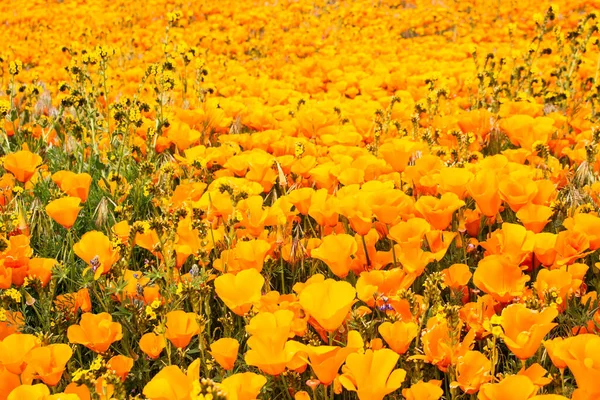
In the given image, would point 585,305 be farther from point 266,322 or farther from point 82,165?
point 82,165

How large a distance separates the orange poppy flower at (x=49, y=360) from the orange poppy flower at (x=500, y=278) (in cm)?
113

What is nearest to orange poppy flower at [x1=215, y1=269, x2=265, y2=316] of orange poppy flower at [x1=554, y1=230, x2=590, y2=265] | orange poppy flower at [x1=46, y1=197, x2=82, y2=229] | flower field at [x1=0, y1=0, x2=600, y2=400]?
flower field at [x1=0, y1=0, x2=600, y2=400]

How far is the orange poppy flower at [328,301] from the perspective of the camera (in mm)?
1609

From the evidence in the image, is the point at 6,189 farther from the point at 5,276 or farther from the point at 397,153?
the point at 397,153

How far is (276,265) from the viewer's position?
2.37 meters

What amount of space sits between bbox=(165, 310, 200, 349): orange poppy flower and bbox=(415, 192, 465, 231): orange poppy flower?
84 cm

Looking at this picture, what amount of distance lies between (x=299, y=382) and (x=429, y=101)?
2.68 m

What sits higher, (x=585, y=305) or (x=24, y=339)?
(x=24, y=339)

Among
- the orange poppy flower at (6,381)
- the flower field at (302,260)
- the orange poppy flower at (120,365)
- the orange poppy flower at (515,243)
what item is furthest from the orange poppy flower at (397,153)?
the orange poppy flower at (6,381)

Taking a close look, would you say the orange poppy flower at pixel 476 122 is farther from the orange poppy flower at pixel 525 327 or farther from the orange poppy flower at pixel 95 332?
the orange poppy flower at pixel 95 332

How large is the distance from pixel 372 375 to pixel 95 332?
2.59 ft

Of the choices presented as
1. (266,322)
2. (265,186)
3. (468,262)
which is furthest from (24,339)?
(468,262)

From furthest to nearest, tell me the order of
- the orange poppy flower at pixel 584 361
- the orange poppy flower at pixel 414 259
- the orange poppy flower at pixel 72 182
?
the orange poppy flower at pixel 72 182 → the orange poppy flower at pixel 414 259 → the orange poppy flower at pixel 584 361

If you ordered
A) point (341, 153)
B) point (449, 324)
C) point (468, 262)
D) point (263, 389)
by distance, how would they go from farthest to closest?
point (341, 153) → point (468, 262) → point (263, 389) → point (449, 324)
